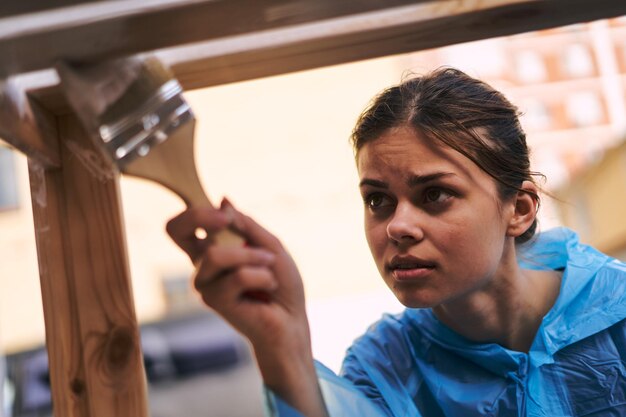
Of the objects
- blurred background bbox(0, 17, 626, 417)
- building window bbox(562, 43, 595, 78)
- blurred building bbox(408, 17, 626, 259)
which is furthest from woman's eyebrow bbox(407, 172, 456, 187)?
building window bbox(562, 43, 595, 78)

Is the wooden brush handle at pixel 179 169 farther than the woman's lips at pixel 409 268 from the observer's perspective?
No

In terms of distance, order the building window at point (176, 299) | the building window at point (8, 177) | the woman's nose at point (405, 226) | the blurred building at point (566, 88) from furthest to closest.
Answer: the blurred building at point (566, 88) < the building window at point (176, 299) < the building window at point (8, 177) < the woman's nose at point (405, 226)

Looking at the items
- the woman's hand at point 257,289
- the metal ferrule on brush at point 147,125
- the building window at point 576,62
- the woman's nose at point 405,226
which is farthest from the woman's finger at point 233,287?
the building window at point 576,62

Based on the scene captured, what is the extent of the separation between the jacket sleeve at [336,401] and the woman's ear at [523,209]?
0.84 feet

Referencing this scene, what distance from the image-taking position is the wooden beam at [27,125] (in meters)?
0.56

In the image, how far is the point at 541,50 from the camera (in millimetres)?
17406

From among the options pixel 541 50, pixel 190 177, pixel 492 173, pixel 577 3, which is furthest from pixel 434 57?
pixel 541 50

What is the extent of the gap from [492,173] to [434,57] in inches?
5.8

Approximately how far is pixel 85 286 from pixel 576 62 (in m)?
18.7

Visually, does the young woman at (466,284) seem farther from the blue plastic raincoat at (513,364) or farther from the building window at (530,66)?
the building window at (530,66)

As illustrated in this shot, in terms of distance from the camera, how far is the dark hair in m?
0.81

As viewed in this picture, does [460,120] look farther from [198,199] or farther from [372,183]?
[198,199]

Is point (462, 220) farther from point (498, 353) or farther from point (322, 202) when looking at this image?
point (322, 202)

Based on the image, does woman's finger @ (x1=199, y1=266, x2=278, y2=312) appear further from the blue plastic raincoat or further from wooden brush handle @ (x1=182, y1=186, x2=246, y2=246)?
the blue plastic raincoat
